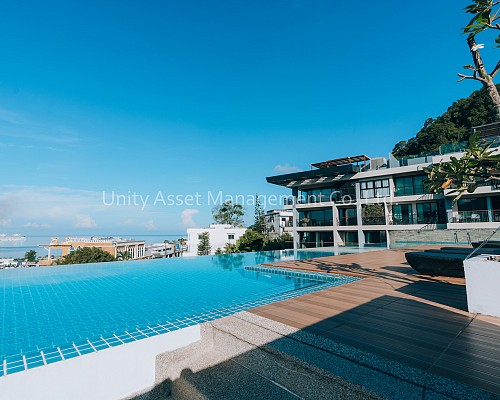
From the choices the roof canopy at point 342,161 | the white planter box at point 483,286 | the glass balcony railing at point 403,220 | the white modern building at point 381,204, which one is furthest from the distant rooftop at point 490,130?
the white planter box at point 483,286

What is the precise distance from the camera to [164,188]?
29.8 metres

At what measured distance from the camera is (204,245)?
34.8 meters

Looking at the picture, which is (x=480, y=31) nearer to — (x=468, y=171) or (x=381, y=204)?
(x=468, y=171)

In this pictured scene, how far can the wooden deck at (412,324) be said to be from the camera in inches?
86.6

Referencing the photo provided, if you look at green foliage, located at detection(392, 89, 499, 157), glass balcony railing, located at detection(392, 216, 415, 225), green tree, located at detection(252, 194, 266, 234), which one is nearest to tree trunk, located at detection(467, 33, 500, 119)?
glass balcony railing, located at detection(392, 216, 415, 225)

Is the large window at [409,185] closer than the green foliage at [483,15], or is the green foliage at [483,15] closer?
the green foliage at [483,15]

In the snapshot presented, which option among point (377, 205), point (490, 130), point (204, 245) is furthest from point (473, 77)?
point (204, 245)

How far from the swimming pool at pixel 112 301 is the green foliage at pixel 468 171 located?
325 centimetres

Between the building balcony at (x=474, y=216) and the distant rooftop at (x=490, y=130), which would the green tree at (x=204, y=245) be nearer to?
the building balcony at (x=474, y=216)

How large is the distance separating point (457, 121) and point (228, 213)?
36423 mm

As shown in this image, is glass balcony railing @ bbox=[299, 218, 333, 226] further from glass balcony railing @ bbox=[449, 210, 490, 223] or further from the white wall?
the white wall

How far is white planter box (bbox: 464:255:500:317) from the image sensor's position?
10.5ft

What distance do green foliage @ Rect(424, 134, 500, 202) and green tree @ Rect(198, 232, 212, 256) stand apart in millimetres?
32375

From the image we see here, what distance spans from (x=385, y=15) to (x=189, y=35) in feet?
37.4
